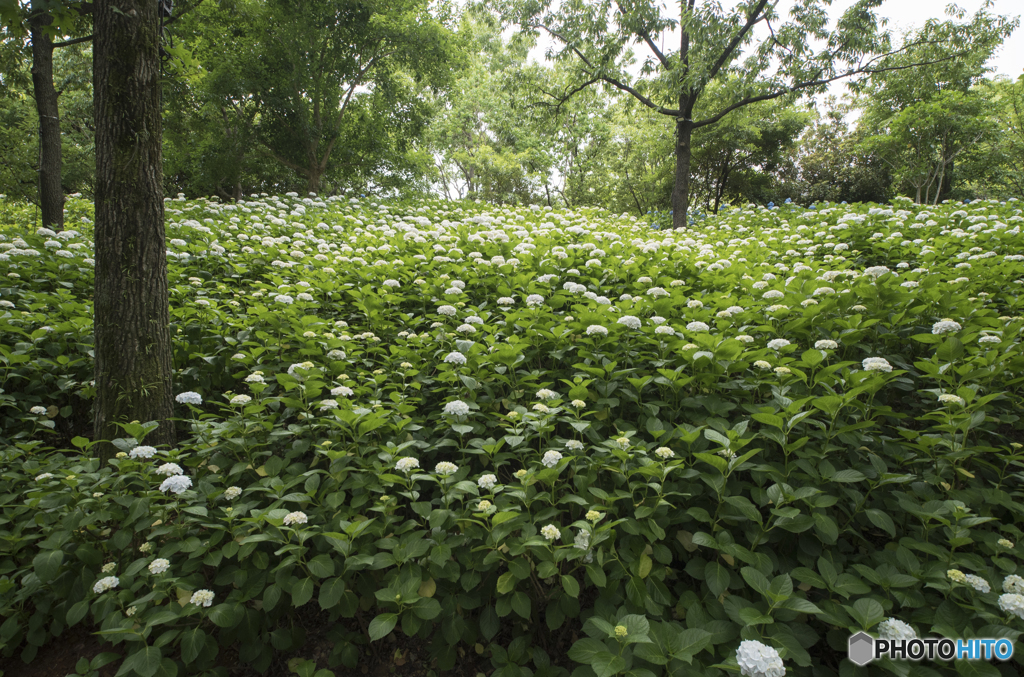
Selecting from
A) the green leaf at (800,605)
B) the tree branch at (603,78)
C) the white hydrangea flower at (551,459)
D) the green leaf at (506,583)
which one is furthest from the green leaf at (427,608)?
the tree branch at (603,78)

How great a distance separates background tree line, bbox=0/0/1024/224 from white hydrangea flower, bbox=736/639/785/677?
31.1ft

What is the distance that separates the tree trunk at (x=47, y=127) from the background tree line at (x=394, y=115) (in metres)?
0.28

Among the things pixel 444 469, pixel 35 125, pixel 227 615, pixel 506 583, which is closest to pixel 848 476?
pixel 506 583

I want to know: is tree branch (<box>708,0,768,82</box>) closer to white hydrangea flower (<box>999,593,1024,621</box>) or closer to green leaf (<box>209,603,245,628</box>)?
white hydrangea flower (<box>999,593,1024,621</box>)

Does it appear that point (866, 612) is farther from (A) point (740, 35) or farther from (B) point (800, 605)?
(A) point (740, 35)

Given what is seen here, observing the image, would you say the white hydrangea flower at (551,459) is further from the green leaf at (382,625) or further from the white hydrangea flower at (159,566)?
the white hydrangea flower at (159,566)

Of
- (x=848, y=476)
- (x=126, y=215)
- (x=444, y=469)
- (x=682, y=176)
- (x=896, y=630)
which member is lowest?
(x=896, y=630)

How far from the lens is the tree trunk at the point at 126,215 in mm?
2773

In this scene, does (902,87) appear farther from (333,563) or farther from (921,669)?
(333,563)

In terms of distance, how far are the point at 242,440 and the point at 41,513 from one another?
0.92 metres

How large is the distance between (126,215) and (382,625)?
298cm

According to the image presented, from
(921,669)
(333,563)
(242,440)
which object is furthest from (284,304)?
(921,669)

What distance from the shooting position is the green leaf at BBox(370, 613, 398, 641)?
1735 mm

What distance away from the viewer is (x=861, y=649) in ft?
5.42
